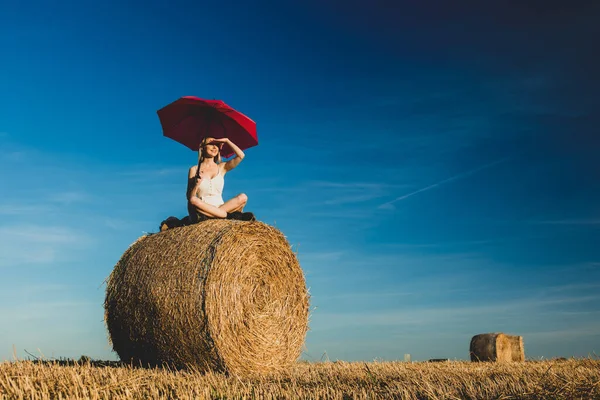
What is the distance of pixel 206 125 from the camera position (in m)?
9.58

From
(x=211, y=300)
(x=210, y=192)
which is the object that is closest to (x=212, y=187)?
(x=210, y=192)

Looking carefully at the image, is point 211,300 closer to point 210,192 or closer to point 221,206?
point 221,206

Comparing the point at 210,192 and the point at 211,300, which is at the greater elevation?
the point at 210,192

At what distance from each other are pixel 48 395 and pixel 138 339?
2.54m

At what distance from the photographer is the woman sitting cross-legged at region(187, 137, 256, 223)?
8305mm

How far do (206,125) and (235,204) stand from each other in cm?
175

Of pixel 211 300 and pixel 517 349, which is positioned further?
pixel 517 349

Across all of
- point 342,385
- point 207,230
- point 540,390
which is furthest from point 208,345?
point 540,390

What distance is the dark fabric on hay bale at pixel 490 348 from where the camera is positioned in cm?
1235

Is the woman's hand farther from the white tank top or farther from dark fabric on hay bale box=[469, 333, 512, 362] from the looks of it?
dark fabric on hay bale box=[469, 333, 512, 362]

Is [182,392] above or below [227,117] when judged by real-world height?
below

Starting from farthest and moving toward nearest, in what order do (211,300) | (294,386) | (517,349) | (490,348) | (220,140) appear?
1. (517,349)
2. (490,348)
3. (220,140)
4. (211,300)
5. (294,386)

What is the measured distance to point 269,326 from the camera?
25.9 feet

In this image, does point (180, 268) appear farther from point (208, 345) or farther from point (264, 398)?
point (264, 398)
